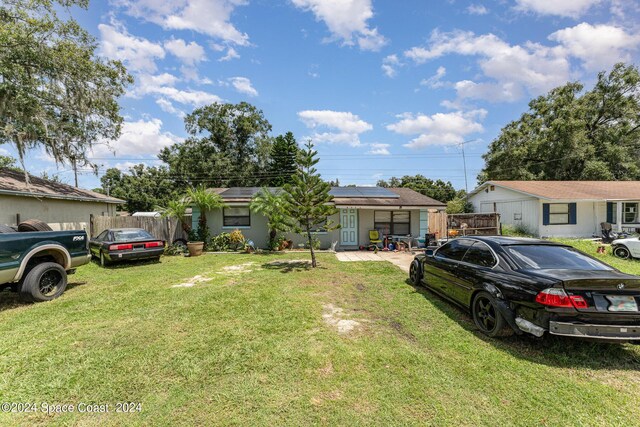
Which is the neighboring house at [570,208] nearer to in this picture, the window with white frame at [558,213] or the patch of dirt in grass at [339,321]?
the window with white frame at [558,213]

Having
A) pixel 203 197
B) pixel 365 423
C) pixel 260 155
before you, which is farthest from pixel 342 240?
pixel 260 155

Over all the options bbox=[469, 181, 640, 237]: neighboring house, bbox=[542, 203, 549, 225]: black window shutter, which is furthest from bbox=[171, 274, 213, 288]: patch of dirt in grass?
bbox=[542, 203, 549, 225]: black window shutter

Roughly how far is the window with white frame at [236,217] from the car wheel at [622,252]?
53.0ft

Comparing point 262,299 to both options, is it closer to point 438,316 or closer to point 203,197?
point 438,316

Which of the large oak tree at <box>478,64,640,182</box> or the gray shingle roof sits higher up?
the large oak tree at <box>478,64,640,182</box>

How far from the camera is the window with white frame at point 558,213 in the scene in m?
16.8

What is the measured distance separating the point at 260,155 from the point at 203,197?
77.0 feet

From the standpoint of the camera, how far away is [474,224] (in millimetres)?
15914

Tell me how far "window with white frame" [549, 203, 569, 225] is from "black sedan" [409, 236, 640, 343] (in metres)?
15.7

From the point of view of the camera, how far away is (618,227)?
1656cm

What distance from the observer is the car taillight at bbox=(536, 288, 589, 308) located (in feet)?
10.6

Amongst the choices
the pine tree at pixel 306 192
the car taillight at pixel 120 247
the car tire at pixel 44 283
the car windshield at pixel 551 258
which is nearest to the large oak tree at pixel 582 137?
the pine tree at pixel 306 192

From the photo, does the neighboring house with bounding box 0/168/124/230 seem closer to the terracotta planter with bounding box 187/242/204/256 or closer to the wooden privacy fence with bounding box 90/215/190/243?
the wooden privacy fence with bounding box 90/215/190/243

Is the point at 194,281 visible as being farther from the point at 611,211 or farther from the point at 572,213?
the point at 611,211
